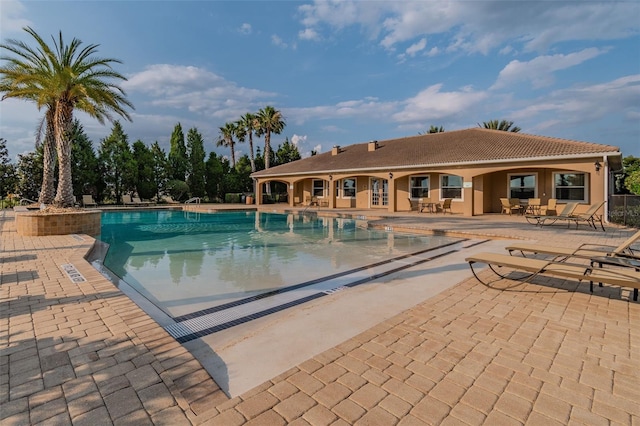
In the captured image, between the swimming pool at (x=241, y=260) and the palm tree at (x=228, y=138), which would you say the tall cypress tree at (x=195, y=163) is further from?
the swimming pool at (x=241, y=260)

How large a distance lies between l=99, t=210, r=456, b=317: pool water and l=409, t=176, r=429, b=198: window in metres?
8.57

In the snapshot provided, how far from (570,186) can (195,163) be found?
30.4m

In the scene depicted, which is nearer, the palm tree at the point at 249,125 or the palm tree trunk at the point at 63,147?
the palm tree trunk at the point at 63,147

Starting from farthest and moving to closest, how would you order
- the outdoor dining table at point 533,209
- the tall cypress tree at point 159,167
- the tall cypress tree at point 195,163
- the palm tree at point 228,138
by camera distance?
the palm tree at point 228,138 < the tall cypress tree at point 195,163 < the tall cypress tree at point 159,167 < the outdoor dining table at point 533,209

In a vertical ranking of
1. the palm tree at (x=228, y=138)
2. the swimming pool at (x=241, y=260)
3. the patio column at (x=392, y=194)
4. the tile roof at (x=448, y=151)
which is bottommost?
the swimming pool at (x=241, y=260)

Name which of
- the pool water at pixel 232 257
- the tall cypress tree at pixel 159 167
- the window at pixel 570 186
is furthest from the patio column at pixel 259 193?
the window at pixel 570 186

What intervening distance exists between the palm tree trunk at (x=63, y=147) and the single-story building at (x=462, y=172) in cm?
1583

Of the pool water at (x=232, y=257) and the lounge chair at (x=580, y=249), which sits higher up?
the lounge chair at (x=580, y=249)

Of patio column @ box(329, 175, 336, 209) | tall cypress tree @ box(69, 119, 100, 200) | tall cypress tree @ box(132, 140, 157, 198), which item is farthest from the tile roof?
tall cypress tree @ box(69, 119, 100, 200)

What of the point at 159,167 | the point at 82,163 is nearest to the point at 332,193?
the point at 159,167

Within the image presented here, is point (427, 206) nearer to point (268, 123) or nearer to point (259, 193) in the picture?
point (259, 193)

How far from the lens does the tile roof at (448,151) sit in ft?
52.9

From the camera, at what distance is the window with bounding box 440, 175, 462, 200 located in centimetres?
2028

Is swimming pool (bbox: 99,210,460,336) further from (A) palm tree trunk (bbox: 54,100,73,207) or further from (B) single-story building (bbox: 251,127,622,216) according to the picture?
(B) single-story building (bbox: 251,127,622,216)
